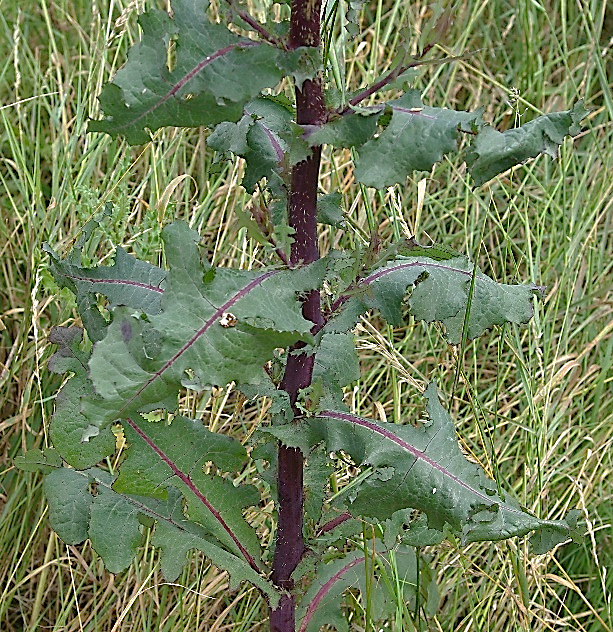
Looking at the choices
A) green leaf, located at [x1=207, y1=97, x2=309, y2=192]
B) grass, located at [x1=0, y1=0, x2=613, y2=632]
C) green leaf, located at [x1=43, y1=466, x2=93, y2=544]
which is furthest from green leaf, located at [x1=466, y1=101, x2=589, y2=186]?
green leaf, located at [x1=43, y1=466, x2=93, y2=544]

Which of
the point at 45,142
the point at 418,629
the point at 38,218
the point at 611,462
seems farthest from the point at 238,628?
the point at 45,142

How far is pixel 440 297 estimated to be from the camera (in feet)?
3.94

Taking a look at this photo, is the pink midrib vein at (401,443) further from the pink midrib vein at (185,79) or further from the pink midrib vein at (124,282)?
the pink midrib vein at (185,79)

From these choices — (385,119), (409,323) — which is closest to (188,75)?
(385,119)

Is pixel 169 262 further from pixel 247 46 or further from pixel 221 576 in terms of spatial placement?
pixel 221 576

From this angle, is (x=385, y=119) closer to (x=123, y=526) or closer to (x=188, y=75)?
(x=188, y=75)

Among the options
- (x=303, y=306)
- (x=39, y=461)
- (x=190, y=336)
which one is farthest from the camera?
(x=39, y=461)

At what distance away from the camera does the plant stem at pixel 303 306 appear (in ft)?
3.15

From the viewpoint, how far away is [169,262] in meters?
0.95

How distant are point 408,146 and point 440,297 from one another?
1.02 ft

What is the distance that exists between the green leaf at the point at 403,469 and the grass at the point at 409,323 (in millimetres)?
250

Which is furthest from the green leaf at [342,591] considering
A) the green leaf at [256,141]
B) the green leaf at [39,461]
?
the green leaf at [256,141]

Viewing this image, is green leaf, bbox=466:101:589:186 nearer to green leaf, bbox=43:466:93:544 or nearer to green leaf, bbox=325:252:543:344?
green leaf, bbox=325:252:543:344

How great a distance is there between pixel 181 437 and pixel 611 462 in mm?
1041
